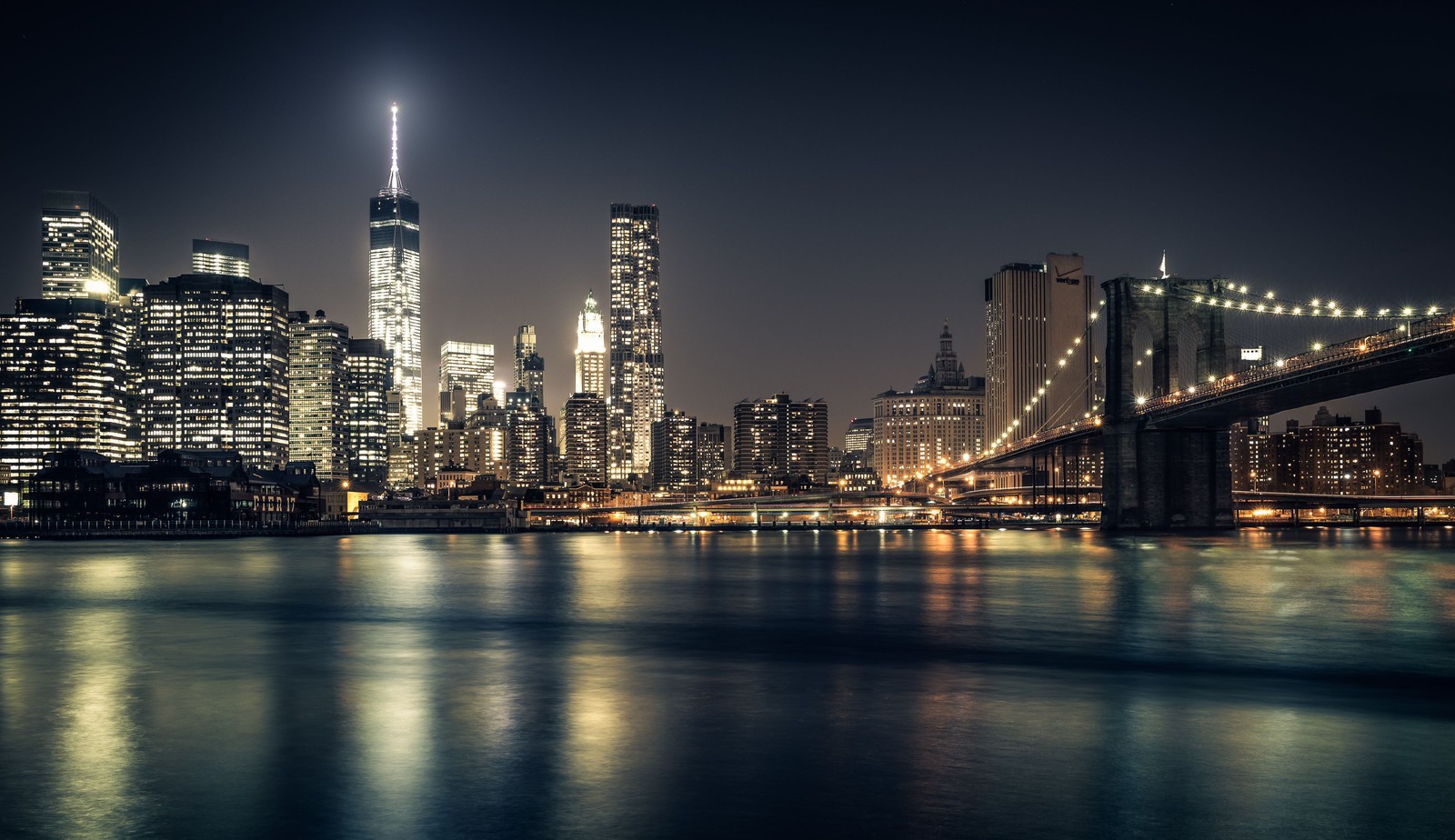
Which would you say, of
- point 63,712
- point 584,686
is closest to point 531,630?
point 584,686

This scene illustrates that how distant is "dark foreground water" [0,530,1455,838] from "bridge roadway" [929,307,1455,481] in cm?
2664

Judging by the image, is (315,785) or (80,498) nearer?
(315,785)

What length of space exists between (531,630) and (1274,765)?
2219cm

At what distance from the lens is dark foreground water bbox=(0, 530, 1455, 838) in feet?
43.5

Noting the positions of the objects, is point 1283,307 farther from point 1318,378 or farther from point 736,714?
point 736,714

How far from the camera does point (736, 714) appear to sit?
19.6m

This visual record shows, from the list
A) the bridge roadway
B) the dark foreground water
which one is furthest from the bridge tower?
the dark foreground water

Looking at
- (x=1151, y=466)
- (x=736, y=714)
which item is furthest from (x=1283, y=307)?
(x=736, y=714)

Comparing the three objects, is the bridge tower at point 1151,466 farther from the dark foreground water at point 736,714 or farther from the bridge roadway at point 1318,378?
the dark foreground water at point 736,714

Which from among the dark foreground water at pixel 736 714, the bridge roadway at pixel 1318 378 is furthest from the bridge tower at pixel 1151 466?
the dark foreground water at pixel 736 714

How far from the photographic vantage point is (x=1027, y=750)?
53.8 feet

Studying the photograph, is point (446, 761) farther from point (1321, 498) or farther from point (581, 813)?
point (1321, 498)

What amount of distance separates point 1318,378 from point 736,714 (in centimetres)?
6674

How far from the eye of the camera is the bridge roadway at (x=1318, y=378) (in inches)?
2662
